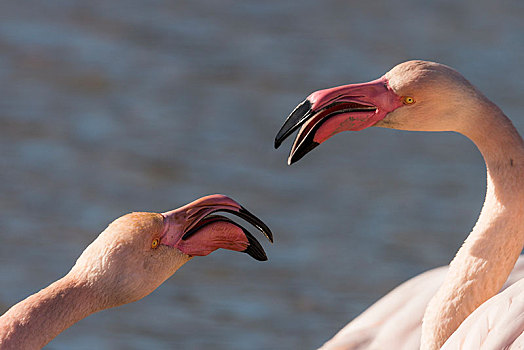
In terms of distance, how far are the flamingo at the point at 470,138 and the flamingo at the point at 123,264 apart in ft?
1.14

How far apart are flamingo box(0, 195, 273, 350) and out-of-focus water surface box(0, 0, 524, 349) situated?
2413 mm

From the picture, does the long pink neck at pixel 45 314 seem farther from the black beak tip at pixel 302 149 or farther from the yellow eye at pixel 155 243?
the black beak tip at pixel 302 149

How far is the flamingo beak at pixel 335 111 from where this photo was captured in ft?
10.7

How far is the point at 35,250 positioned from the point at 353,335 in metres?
2.72

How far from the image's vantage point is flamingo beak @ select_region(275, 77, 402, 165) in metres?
3.25

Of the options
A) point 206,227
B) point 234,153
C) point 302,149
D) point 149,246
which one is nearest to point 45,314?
point 149,246

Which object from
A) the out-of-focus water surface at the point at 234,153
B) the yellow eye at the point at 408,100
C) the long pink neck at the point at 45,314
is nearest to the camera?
the long pink neck at the point at 45,314

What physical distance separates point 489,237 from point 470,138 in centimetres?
30

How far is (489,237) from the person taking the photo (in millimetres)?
3318

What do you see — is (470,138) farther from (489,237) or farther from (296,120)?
(296,120)

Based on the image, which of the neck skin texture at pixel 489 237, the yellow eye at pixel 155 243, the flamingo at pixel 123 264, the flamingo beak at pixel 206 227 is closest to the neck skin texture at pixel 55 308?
the flamingo at pixel 123 264

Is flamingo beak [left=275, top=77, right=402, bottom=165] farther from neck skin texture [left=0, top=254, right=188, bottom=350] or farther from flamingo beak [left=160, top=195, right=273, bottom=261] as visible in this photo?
neck skin texture [left=0, top=254, right=188, bottom=350]

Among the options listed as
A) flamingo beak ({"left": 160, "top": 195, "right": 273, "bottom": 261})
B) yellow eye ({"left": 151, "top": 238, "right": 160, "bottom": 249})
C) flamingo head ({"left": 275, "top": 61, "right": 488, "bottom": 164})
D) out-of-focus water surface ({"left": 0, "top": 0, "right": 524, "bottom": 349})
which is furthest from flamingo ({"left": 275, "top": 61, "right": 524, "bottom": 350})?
out-of-focus water surface ({"left": 0, "top": 0, "right": 524, "bottom": 349})

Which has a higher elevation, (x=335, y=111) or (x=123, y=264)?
(x=335, y=111)
